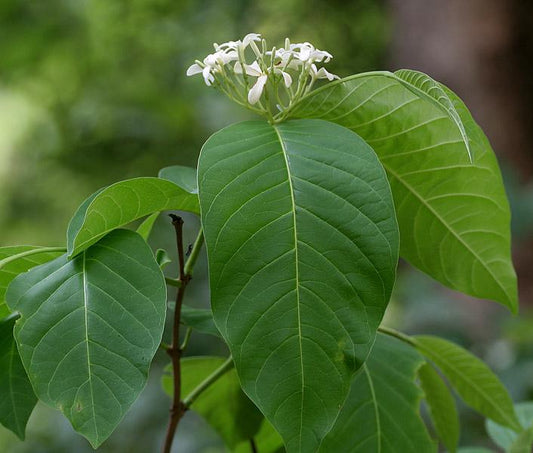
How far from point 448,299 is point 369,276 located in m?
2.30

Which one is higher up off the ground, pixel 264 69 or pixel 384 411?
pixel 264 69

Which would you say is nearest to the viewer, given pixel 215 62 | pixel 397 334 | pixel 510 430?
pixel 215 62

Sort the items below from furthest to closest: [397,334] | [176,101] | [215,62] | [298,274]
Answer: [176,101] → [397,334] → [215,62] → [298,274]

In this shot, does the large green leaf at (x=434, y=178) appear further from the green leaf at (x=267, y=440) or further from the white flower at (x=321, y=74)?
the green leaf at (x=267, y=440)

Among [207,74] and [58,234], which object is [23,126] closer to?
[58,234]

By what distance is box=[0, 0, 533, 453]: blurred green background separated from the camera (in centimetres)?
263

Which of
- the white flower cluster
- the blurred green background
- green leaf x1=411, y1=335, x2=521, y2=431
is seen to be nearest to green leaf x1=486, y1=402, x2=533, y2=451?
green leaf x1=411, y1=335, x2=521, y2=431

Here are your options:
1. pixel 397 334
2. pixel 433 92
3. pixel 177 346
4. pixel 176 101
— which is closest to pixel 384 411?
pixel 397 334

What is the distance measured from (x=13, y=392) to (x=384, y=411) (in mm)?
332

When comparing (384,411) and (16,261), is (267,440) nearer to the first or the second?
(384,411)

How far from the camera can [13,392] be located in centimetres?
62

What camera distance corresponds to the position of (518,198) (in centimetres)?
231

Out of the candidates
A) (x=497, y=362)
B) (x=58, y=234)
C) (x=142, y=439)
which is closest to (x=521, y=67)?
(x=497, y=362)

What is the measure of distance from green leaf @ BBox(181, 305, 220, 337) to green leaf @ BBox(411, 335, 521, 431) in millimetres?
230
